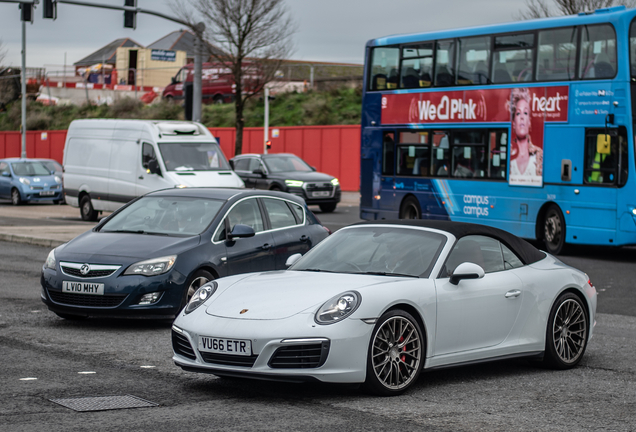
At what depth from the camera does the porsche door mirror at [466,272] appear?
656 cm

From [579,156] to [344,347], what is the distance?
12067 mm

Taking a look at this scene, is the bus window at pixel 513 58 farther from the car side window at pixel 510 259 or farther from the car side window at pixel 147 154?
the car side window at pixel 510 259

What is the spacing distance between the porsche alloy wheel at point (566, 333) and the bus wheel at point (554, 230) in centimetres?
981

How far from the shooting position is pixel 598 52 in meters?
16.4

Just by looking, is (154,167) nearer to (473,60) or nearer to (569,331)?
(473,60)

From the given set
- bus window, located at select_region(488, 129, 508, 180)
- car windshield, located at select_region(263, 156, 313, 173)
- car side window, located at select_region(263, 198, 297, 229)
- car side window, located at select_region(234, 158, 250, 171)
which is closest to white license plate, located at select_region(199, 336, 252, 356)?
car side window, located at select_region(263, 198, 297, 229)

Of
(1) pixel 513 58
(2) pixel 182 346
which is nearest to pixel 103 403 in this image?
(2) pixel 182 346

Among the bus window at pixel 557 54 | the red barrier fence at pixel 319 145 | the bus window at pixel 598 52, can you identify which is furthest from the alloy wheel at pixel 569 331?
the red barrier fence at pixel 319 145

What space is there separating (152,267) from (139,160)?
13.8m

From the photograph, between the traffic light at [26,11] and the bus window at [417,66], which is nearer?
the bus window at [417,66]

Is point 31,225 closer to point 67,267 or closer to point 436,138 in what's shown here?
point 436,138

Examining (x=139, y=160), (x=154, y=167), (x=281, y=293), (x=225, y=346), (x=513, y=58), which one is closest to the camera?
(x=225, y=346)

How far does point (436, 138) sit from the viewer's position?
1998cm

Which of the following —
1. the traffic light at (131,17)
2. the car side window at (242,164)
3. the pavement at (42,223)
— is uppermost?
the traffic light at (131,17)
